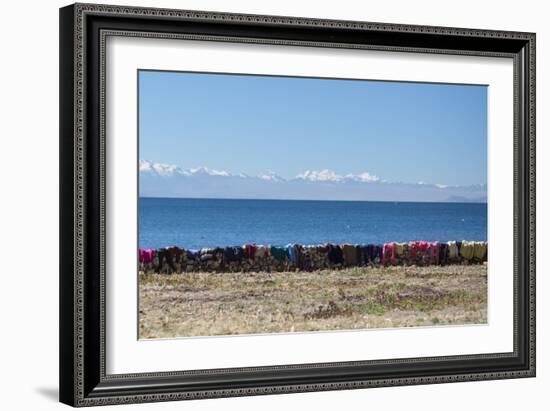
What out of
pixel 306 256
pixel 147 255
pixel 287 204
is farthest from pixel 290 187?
pixel 147 255

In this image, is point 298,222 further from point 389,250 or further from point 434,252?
point 434,252

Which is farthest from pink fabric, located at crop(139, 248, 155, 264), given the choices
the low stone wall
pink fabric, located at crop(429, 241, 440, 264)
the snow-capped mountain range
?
pink fabric, located at crop(429, 241, 440, 264)

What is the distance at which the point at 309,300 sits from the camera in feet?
16.7

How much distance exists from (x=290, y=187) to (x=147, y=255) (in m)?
0.82

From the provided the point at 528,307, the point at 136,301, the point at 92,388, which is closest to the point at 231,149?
the point at 136,301

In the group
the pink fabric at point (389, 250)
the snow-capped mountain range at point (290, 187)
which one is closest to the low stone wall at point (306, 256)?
the pink fabric at point (389, 250)

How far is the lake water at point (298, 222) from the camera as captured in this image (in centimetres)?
481

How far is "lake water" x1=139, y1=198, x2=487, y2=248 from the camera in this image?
4812 millimetres

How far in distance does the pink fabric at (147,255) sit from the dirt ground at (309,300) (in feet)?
0.24

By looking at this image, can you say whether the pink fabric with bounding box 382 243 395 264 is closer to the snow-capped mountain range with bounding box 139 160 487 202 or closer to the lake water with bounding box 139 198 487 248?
the lake water with bounding box 139 198 487 248

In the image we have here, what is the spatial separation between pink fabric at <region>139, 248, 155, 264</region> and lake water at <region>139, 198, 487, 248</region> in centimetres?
3

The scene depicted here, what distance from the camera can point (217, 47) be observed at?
16.0ft

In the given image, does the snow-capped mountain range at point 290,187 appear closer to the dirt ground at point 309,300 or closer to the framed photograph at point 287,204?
the framed photograph at point 287,204

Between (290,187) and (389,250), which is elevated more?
(290,187)
